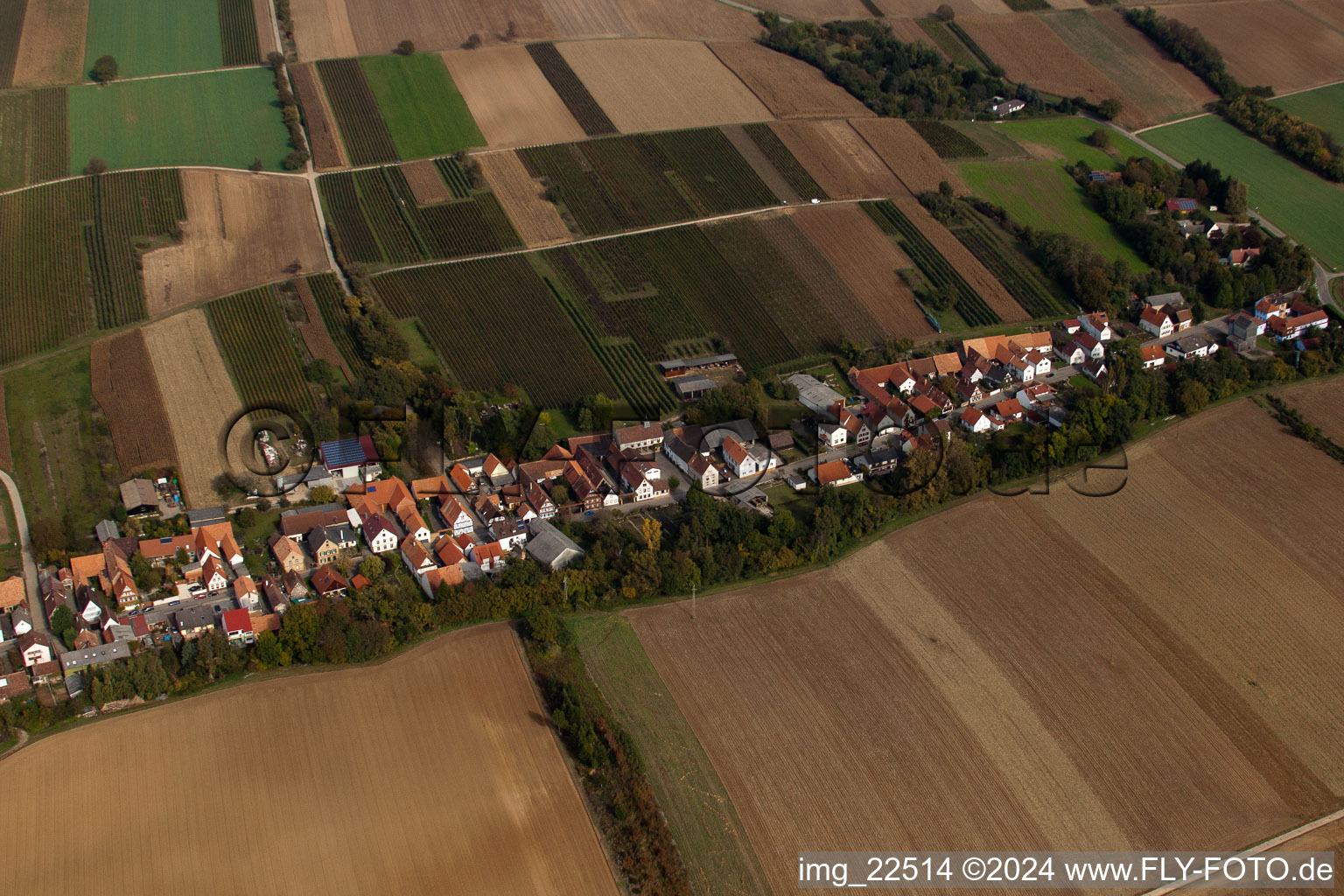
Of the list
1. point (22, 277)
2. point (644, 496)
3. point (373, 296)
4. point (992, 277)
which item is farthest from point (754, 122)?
point (22, 277)

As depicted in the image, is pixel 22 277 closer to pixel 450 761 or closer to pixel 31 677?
pixel 31 677

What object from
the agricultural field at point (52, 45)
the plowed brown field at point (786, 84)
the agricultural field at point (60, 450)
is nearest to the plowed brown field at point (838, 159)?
the plowed brown field at point (786, 84)

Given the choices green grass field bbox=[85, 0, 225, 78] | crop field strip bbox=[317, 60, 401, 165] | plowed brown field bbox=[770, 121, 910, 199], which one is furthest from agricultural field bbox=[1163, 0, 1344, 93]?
green grass field bbox=[85, 0, 225, 78]

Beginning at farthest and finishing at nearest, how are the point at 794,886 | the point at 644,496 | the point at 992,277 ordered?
1. the point at 992,277
2. the point at 644,496
3. the point at 794,886

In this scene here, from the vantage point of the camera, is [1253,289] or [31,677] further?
[1253,289]

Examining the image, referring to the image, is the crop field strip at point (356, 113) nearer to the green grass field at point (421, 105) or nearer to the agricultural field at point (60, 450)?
the green grass field at point (421, 105)

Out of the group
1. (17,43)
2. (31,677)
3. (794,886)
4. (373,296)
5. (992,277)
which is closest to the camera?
(794,886)

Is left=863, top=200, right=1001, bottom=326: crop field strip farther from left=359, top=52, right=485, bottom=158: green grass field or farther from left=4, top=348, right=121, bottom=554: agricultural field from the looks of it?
left=4, top=348, right=121, bottom=554: agricultural field
